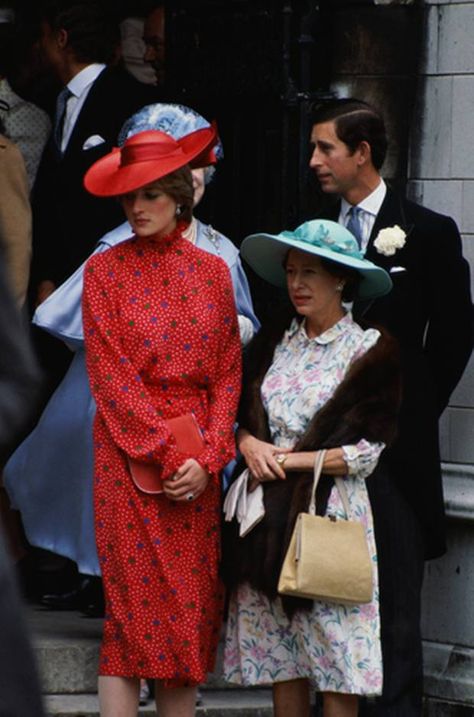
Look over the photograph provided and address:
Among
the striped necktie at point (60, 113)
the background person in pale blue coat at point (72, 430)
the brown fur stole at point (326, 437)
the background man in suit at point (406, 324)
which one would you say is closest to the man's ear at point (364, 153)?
the background man in suit at point (406, 324)

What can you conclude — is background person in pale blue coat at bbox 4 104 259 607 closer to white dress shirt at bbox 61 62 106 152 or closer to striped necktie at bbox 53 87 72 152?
white dress shirt at bbox 61 62 106 152

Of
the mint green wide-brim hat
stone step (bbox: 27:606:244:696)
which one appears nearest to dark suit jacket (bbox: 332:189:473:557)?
the mint green wide-brim hat

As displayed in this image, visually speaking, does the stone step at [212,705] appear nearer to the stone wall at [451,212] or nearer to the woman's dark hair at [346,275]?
the stone wall at [451,212]

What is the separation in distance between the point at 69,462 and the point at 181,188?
1.21 meters

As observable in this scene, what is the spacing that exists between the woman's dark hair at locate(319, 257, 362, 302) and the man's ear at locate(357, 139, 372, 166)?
559 millimetres

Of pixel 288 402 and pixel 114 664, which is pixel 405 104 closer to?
pixel 288 402

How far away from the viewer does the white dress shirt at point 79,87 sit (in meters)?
7.54

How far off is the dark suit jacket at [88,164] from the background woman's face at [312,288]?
1.25 metres

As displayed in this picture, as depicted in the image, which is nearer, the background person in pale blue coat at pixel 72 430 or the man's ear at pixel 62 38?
the background person in pale blue coat at pixel 72 430

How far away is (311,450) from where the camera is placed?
6.16 metres

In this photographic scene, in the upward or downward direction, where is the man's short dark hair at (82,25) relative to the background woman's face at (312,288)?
upward

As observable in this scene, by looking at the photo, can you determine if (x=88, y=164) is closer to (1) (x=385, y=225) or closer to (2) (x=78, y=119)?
(2) (x=78, y=119)

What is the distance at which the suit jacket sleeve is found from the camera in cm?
667

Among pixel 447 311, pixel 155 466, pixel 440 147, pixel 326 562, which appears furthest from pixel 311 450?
pixel 440 147
